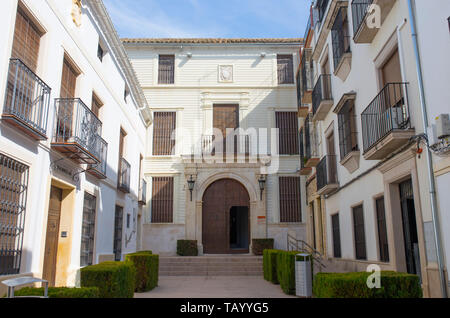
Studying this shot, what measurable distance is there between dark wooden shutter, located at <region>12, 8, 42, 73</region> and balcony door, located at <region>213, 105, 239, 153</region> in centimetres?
1236

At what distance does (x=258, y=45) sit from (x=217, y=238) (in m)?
9.96

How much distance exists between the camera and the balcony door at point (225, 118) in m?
19.9

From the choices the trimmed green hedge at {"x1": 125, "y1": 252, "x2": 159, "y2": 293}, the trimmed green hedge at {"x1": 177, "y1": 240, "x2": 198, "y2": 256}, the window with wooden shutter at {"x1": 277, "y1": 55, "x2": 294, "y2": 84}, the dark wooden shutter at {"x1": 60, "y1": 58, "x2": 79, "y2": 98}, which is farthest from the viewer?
the window with wooden shutter at {"x1": 277, "y1": 55, "x2": 294, "y2": 84}

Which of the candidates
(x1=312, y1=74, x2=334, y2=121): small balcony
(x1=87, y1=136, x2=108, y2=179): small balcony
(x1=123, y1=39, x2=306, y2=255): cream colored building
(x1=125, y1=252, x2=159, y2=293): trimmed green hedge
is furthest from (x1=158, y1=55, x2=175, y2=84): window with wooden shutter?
(x1=125, y1=252, x2=159, y2=293): trimmed green hedge

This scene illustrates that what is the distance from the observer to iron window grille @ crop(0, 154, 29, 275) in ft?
21.4

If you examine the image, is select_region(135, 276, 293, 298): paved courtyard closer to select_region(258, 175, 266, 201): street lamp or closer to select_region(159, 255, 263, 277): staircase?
select_region(159, 255, 263, 277): staircase

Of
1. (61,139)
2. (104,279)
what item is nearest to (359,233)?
(104,279)

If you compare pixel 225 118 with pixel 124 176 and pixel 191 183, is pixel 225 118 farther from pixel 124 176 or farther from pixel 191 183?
pixel 124 176

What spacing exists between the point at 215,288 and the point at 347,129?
5933 millimetres
